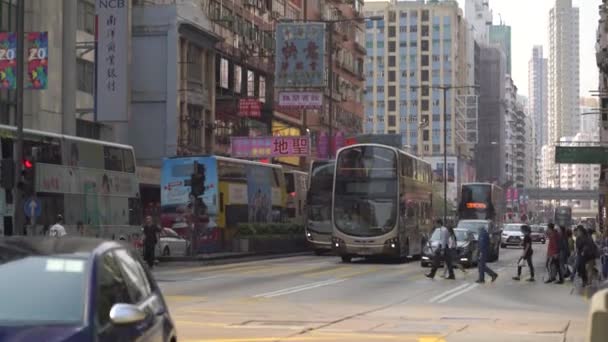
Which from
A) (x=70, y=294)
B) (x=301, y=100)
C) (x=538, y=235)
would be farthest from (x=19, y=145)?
(x=538, y=235)

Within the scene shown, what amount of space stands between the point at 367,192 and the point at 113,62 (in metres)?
13.4

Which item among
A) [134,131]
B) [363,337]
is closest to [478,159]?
[134,131]

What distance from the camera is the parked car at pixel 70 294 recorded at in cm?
629

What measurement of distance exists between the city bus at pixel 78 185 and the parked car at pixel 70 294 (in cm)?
2149

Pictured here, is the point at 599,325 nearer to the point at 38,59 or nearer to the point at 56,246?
the point at 56,246

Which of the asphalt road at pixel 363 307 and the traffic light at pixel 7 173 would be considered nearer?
the asphalt road at pixel 363 307

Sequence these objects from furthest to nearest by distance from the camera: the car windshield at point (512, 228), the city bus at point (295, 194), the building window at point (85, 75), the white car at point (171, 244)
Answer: the car windshield at point (512, 228), the city bus at point (295, 194), the building window at point (85, 75), the white car at point (171, 244)

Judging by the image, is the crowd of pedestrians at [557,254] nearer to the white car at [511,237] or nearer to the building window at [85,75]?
the building window at [85,75]

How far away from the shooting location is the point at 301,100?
173ft

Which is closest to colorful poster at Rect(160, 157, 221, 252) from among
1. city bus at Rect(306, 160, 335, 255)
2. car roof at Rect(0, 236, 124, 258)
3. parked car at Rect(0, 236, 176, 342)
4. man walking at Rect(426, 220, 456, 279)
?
city bus at Rect(306, 160, 335, 255)

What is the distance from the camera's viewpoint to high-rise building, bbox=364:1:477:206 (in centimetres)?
17550

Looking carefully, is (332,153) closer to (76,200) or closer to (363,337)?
(76,200)

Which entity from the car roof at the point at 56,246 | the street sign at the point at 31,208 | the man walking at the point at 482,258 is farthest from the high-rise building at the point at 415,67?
the car roof at the point at 56,246

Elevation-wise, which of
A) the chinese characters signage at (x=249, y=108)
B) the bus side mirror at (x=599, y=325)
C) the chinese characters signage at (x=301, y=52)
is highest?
the chinese characters signage at (x=301, y=52)
